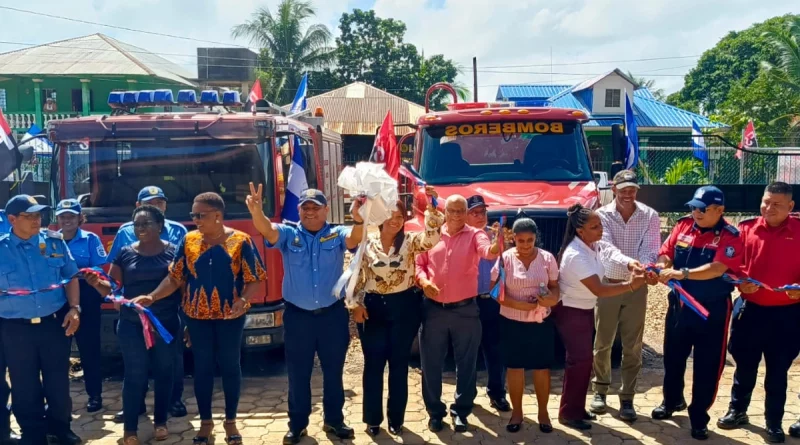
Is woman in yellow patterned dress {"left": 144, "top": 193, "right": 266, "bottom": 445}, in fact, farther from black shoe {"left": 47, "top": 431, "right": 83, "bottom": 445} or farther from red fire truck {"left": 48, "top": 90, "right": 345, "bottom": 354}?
red fire truck {"left": 48, "top": 90, "right": 345, "bottom": 354}

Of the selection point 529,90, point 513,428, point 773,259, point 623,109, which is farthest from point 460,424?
point 529,90

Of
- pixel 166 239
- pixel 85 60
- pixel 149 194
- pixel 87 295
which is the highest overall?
pixel 85 60

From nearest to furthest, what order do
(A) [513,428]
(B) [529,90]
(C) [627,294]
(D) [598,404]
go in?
(A) [513,428] → (C) [627,294] → (D) [598,404] → (B) [529,90]

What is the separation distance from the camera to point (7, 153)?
6.78 metres

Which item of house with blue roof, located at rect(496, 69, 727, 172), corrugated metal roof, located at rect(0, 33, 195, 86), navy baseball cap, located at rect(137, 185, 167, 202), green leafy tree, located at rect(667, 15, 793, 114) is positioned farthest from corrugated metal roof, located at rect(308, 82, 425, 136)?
green leafy tree, located at rect(667, 15, 793, 114)

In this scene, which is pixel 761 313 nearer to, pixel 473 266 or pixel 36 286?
pixel 473 266

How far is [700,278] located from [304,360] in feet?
8.98

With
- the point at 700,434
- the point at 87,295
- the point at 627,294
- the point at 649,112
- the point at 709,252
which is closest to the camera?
the point at 709,252

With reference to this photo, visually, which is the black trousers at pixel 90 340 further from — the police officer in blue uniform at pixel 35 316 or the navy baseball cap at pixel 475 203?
the navy baseball cap at pixel 475 203

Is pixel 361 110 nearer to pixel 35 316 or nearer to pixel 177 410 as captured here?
pixel 177 410

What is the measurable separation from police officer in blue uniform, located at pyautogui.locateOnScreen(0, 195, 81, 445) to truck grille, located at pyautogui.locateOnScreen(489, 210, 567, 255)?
11.2ft

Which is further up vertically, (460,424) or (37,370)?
(37,370)

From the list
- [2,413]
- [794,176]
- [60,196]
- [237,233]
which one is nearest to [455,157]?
[237,233]

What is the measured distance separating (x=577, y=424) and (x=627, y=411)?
44 cm
